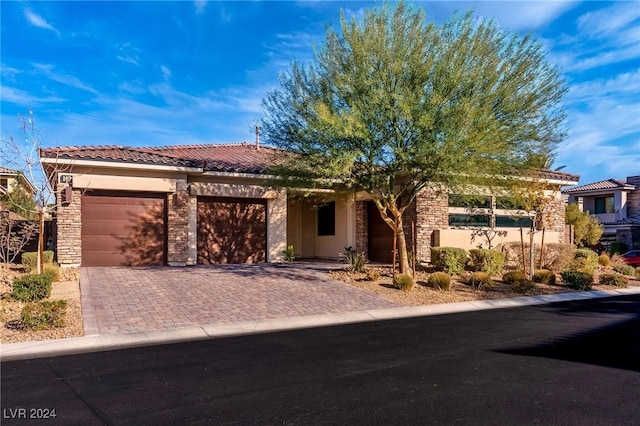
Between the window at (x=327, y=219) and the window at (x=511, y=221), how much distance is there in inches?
281

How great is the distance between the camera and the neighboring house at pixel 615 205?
4011cm

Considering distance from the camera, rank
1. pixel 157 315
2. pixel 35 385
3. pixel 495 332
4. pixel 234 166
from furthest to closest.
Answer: pixel 234 166, pixel 157 315, pixel 495 332, pixel 35 385

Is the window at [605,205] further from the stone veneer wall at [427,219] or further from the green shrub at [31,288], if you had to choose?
the green shrub at [31,288]

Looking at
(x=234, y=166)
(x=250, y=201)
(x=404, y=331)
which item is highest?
(x=234, y=166)

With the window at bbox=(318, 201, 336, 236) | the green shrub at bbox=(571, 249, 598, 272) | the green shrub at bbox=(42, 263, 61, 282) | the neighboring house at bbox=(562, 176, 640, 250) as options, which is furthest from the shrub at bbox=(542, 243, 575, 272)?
the neighboring house at bbox=(562, 176, 640, 250)

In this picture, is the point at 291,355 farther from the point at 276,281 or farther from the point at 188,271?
the point at 188,271

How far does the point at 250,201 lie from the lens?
19.6 metres

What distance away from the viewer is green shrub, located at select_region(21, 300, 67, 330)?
30.2ft

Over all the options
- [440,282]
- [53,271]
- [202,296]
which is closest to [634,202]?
[440,282]

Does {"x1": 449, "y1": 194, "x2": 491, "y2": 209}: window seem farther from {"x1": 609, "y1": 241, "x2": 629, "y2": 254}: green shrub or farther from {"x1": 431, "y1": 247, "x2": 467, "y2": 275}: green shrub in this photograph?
{"x1": 609, "y1": 241, "x2": 629, "y2": 254}: green shrub

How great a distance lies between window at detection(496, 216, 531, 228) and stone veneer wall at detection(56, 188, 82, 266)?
1631 cm

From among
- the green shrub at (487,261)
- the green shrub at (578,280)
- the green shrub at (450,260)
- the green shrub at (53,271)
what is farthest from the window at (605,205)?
the green shrub at (53,271)

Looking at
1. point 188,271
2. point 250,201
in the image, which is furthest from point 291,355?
point 250,201

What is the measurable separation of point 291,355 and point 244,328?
8.47 ft
